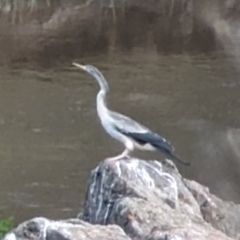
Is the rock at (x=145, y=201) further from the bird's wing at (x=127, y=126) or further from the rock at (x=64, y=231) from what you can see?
the bird's wing at (x=127, y=126)

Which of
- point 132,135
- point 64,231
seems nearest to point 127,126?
point 132,135

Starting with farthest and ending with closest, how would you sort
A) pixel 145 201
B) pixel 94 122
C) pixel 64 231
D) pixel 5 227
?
pixel 94 122, pixel 5 227, pixel 145 201, pixel 64 231

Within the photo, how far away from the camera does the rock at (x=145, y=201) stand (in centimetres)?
436

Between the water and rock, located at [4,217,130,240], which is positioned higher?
rock, located at [4,217,130,240]

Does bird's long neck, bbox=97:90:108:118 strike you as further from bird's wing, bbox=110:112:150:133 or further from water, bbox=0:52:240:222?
water, bbox=0:52:240:222

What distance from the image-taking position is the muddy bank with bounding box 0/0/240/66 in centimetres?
1530

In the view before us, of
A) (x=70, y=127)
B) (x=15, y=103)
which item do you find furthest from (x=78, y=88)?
(x=70, y=127)

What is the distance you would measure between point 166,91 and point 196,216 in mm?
7452

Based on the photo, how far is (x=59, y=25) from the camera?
17.0 metres

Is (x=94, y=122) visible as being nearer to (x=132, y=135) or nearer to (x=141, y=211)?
(x=132, y=135)

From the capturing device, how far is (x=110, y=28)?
17156 millimetres

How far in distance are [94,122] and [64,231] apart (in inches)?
259

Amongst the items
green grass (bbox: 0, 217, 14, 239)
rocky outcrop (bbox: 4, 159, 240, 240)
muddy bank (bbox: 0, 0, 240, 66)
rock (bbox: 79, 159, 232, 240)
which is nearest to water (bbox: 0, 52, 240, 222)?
muddy bank (bbox: 0, 0, 240, 66)

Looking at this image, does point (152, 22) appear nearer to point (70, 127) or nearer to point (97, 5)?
point (97, 5)
